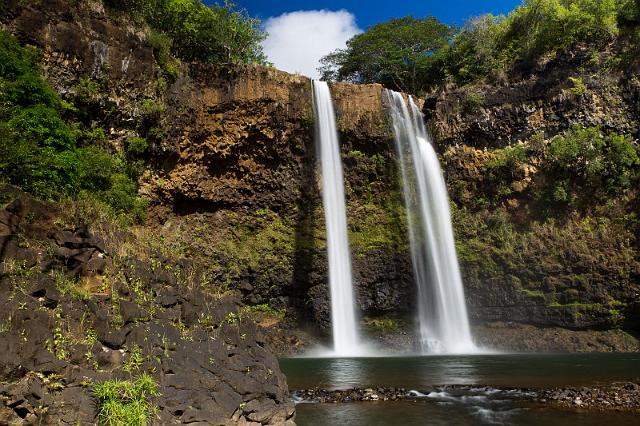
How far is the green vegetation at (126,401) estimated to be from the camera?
5.82 metres

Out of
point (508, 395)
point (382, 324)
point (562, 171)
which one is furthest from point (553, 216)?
point (508, 395)

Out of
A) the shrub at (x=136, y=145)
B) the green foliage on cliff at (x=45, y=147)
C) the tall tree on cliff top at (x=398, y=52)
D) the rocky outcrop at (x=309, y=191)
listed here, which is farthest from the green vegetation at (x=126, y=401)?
the tall tree on cliff top at (x=398, y=52)

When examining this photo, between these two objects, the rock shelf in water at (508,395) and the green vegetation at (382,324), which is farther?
the green vegetation at (382,324)

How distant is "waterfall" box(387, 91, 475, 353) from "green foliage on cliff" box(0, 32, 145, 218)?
12676mm

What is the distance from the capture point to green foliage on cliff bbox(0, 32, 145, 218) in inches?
467

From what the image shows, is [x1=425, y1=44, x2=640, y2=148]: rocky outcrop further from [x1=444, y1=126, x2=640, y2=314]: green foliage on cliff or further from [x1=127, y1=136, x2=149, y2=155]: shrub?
[x1=127, y1=136, x2=149, y2=155]: shrub

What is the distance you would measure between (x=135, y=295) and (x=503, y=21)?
2991 cm

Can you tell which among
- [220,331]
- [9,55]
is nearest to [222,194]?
[9,55]

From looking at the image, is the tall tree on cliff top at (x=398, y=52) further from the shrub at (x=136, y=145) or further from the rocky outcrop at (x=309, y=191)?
the shrub at (x=136, y=145)

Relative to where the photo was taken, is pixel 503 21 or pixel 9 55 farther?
pixel 503 21

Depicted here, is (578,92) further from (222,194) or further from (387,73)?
(222,194)

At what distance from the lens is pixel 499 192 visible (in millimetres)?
25078

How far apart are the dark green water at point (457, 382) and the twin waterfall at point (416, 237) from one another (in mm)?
4429

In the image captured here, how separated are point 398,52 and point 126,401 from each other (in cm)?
3374
